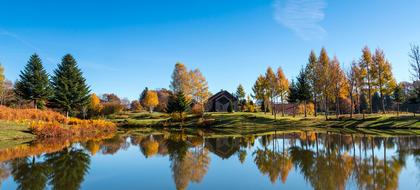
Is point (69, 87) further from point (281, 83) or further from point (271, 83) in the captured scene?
point (281, 83)

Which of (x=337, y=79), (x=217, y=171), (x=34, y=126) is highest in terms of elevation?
(x=337, y=79)

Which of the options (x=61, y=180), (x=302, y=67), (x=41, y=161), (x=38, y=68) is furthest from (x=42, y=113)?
(x=302, y=67)

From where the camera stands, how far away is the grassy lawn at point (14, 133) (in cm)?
Result: 2306

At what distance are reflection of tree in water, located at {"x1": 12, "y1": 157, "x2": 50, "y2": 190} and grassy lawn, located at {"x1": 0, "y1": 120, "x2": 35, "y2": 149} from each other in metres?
11.5

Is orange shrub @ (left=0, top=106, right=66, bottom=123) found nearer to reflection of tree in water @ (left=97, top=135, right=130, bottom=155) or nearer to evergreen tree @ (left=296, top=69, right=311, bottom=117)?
reflection of tree in water @ (left=97, top=135, right=130, bottom=155)

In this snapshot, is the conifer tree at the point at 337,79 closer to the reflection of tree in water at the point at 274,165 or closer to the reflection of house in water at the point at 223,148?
the reflection of house in water at the point at 223,148

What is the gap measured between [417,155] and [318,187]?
857 centimetres

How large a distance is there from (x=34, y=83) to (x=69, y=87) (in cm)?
601

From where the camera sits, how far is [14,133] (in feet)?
80.4

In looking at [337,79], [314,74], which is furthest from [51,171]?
[314,74]

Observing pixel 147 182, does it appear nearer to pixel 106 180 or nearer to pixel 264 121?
pixel 106 180

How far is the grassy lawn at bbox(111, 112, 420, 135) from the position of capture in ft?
116

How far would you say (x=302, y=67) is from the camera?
167ft

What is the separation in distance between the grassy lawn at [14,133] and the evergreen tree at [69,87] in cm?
1612
